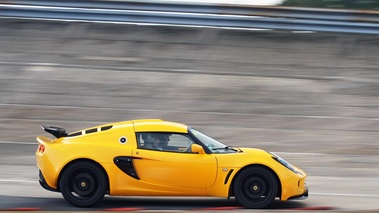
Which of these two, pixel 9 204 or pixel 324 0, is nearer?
pixel 9 204

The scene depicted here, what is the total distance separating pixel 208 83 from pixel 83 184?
8689 mm

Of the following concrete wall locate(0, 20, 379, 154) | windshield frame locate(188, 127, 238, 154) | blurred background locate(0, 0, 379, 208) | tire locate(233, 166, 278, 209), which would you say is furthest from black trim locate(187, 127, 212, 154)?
concrete wall locate(0, 20, 379, 154)

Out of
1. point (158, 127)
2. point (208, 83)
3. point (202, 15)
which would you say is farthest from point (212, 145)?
point (202, 15)

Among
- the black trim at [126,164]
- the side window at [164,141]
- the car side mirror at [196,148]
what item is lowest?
the black trim at [126,164]

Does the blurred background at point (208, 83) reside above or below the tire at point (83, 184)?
above

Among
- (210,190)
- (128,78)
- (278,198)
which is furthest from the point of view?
(128,78)

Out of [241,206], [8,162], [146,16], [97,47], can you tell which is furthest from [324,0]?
[241,206]

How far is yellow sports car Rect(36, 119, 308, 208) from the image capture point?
29.3 feet

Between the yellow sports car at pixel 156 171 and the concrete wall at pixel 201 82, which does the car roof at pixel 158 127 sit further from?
the concrete wall at pixel 201 82

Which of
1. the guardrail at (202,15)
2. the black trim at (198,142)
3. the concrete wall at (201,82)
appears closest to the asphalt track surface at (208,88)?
the concrete wall at (201,82)

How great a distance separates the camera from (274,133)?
1506cm

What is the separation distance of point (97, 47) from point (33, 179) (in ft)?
25.5

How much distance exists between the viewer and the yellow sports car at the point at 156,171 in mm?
8930

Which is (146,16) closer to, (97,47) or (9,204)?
(97,47)
